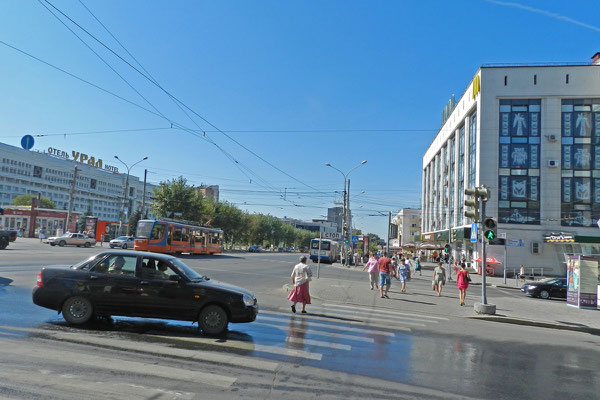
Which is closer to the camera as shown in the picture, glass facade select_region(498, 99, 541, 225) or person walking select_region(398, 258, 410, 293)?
person walking select_region(398, 258, 410, 293)

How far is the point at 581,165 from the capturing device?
38.7m

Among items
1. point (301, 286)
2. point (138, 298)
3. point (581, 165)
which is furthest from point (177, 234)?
point (581, 165)

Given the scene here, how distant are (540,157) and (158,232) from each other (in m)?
35.4

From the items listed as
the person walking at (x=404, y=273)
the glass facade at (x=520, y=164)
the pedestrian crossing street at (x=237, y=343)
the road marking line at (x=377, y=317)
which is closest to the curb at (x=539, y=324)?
the road marking line at (x=377, y=317)

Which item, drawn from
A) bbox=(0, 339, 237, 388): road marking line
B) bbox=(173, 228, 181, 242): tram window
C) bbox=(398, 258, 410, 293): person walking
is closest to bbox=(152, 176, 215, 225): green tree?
bbox=(173, 228, 181, 242): tram window

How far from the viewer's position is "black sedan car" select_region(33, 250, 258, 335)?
25.8 ft

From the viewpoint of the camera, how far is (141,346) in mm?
6746

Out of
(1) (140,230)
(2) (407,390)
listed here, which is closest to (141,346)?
(2) (407,390)

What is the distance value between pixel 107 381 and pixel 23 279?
36.7 ft

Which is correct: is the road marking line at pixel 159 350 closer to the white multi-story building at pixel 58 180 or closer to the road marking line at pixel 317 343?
the road marking line at pixel 317 343

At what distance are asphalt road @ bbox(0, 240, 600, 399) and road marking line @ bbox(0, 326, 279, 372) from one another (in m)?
0.02

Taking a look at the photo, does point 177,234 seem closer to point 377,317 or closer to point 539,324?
point 377,317

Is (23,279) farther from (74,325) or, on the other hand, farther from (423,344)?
(423,344)

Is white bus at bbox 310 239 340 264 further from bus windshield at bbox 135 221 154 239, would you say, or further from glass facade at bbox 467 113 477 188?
bus windshield at bbox 135 221 154 239
